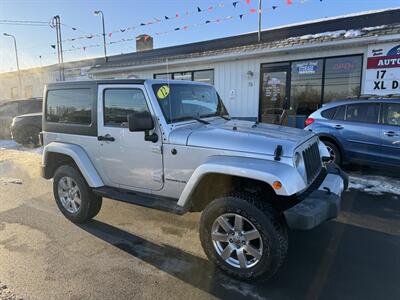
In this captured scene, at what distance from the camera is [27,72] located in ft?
81.6

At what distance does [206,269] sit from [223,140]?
1364mm

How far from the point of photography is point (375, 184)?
593 centimetres

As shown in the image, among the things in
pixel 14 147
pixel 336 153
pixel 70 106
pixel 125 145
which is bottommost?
pixel 14 147

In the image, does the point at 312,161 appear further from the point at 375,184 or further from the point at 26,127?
the point at 26,127

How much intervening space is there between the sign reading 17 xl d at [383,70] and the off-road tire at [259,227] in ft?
24.5

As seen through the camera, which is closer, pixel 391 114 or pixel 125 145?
pixel 125 145

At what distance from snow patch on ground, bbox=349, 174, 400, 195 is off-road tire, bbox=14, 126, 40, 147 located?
10.4m

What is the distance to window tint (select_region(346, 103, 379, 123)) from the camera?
6254 mm

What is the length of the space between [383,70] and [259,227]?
783cm

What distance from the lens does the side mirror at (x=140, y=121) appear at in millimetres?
3217

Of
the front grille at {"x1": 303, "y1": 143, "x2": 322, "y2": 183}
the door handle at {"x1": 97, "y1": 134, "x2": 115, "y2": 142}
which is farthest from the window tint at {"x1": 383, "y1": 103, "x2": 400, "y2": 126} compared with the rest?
the door handle at {"x1": 97, "y1": 134, "x2": 115, "y2": 142}

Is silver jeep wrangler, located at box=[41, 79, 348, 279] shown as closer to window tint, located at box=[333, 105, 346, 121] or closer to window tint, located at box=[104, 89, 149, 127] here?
window tint, located at box=[104, 89, 149, 127]

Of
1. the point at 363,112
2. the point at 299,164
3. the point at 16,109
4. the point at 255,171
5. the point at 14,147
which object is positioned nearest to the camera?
the point at 255,171

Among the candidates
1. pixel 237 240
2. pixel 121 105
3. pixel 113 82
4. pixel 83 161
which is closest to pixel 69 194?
pixel 83 161
